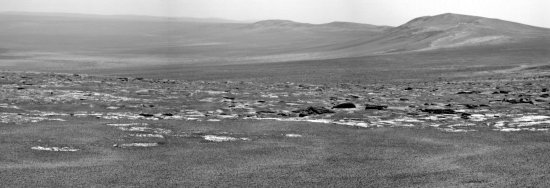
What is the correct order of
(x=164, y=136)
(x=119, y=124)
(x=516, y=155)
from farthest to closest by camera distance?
1. (x=119, y=124)
2. (x=164, y=136)
3. (x=516, y=155)

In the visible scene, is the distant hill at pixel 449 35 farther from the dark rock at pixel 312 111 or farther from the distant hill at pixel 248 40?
the dark rock at pixel 312 111

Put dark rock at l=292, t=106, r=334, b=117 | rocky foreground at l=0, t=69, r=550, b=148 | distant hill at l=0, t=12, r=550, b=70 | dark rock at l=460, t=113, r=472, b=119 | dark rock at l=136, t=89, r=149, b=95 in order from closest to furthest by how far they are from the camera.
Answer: rocky foreground at l=0, t=69, r=550, b=148 → dark rock at l=460, t=113, r=472, b=119 → dark rock at l=292, t=106, r=334, b=117 → dark rock at l=136, t=89, r=149, b=95 → distant hill at l=0, t=12, r=550, b=70

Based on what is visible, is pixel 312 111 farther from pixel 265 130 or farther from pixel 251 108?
pixel 265 130

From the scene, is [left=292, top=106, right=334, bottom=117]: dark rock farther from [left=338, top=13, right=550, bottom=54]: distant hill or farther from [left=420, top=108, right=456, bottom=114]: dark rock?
[left=338, top=13, right=550, bottom=54]: distant hill

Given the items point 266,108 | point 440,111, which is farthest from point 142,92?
point 440,111

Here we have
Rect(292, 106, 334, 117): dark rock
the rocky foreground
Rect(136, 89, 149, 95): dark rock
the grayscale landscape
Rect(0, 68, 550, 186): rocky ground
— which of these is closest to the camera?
the grayscale landscape

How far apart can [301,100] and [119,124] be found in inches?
361

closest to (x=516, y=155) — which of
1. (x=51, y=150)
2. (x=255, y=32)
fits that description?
(x=51, y=150)

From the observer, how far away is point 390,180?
7828 millimetres

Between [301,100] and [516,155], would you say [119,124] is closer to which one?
[516,155]

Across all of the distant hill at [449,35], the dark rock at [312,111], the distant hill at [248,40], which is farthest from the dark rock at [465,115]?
the distant hill at [449,35]

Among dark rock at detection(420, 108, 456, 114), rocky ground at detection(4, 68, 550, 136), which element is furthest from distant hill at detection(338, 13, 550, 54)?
dark rock at detection(420, 108, 456, 114)

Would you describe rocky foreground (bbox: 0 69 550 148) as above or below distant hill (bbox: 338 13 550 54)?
below

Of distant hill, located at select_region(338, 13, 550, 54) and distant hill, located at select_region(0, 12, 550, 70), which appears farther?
distant hill, located at select_region(0, 12, 550, 70)
